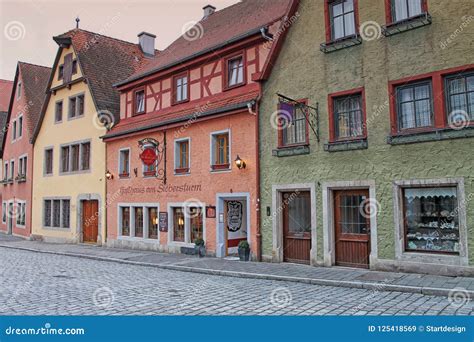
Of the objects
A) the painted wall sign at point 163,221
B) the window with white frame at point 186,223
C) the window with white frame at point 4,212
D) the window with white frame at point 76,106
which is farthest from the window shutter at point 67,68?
the window with white frame at point 4,212

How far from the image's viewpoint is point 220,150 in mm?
16781

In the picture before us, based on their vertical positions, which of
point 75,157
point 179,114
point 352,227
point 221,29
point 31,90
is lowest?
point 352,227

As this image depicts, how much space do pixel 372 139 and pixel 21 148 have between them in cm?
2645

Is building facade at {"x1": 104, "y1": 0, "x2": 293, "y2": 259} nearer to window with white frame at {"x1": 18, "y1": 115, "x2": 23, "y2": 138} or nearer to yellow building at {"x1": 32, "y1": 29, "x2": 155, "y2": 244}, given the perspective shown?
yellow building at {"x1": 32, "y1": 29, "x2": 155, "y2": 244}

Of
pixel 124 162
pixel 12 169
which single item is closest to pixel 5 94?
pixel 12 169

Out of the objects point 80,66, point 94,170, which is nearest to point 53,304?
point 94,170

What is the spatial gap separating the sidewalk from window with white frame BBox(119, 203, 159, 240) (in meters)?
1.74

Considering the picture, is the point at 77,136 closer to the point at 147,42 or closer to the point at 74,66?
the point at 74,66

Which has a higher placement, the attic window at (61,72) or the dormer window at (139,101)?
the attic window at (61,72)

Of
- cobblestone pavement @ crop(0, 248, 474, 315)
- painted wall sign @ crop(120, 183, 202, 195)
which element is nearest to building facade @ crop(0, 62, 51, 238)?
painted wall sign @ crop(120, 183, 202, 195)

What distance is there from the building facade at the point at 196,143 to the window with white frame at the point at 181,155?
0.04 meters

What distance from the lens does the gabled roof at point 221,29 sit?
56.1 feet

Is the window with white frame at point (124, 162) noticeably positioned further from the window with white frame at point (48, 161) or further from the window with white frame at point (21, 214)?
the window with white frame at point (21, 214)

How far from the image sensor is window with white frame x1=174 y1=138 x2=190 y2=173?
1814 cm
